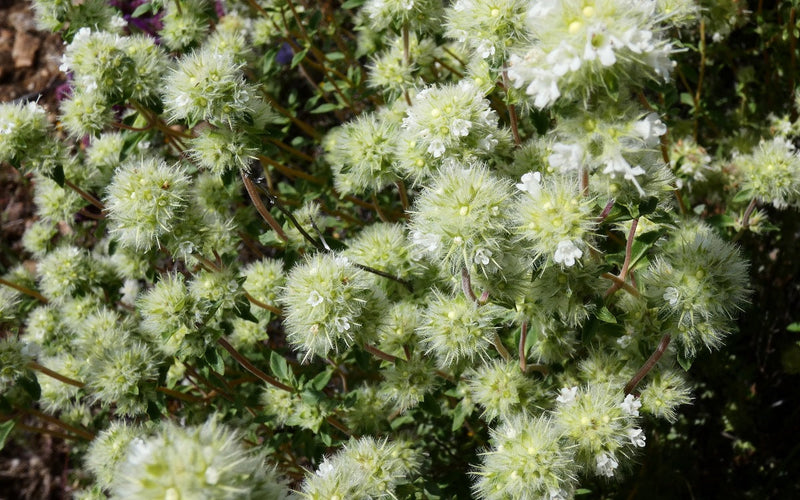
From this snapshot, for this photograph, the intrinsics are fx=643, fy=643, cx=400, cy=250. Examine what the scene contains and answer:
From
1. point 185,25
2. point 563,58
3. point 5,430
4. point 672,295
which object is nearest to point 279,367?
point 5,430

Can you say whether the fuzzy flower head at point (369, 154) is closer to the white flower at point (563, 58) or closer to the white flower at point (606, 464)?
the white flower at point (563, 58)

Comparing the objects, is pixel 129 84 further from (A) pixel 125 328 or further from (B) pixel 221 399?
(B) pixel 221 399

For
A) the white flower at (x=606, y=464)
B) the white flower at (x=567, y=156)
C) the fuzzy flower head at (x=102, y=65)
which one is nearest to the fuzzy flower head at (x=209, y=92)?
the fuzzy flower head at (x=102, y=65)

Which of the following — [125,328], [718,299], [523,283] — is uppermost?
[523,283]

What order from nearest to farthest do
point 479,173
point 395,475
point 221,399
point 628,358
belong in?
1. point 479,173
2. point 395,475
3. point 628,358
4. point 221,399

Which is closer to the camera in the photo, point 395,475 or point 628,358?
point 395,475

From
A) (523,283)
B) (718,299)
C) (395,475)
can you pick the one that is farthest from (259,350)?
(718,299)

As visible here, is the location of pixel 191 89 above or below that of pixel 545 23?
below
